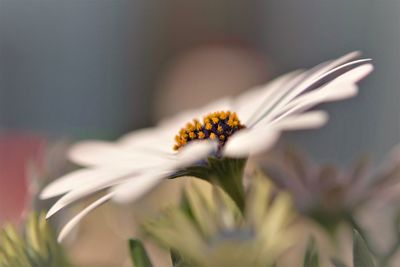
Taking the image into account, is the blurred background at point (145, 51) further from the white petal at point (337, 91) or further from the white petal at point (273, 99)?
the white petal at point (337, 91)

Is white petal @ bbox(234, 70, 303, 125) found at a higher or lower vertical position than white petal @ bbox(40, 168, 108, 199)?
lower

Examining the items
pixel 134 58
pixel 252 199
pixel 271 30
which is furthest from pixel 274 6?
pixel 252 199

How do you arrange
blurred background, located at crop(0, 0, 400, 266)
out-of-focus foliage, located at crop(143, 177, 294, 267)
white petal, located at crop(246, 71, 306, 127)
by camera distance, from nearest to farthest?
out-of-focus foliage, located at crop(143, 177, 294, 267) < white petal, located at crop(246, 71, 306, 127) < blurred background, located at crop(0, 0, 400, 266)

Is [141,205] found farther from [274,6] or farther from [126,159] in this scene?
[274,6]

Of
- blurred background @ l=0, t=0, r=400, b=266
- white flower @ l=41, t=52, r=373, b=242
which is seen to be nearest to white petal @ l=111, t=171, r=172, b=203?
white flower @ l=41, t=52, r=373, b=242

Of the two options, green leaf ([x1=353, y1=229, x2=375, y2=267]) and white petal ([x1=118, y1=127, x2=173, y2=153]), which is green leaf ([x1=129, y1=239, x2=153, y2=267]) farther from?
white petal ([x1=118, y1=127, x2=173, y2=153])

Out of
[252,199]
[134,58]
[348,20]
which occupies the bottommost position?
[348,20]
